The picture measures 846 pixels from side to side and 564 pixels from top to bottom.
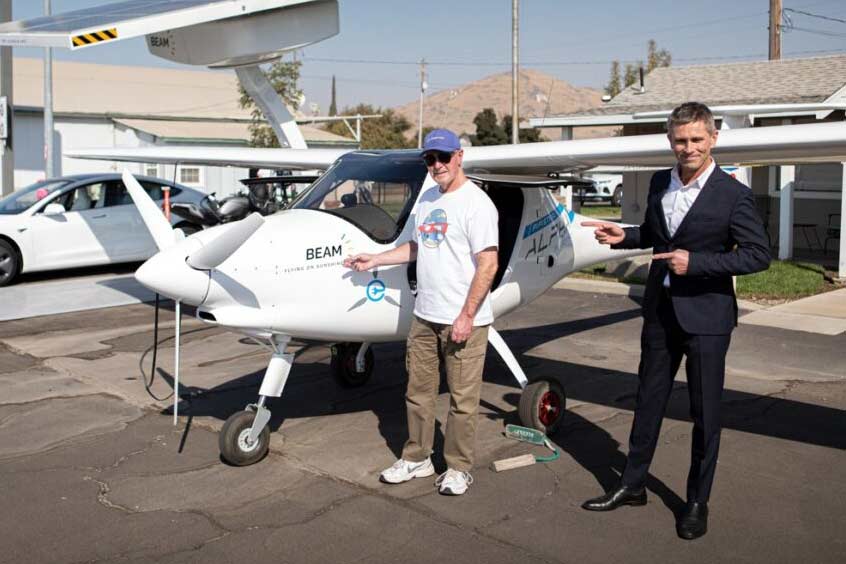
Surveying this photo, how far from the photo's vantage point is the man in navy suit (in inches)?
174

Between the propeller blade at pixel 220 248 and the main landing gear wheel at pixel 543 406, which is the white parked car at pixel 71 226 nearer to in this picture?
the propeller blade at pixel 220 248

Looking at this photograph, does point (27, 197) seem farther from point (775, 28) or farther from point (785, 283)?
point (775, 28)

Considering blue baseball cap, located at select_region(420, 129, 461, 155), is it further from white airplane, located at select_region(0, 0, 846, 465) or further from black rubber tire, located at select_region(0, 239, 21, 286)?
black rubber tire, located at select_region(0, 239, 21, 286)

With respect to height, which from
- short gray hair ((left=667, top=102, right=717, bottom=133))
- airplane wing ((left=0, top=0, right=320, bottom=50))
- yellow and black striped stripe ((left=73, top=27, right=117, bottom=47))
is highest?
airplane wing ((left=0, top=0, right=320, bottom=50))

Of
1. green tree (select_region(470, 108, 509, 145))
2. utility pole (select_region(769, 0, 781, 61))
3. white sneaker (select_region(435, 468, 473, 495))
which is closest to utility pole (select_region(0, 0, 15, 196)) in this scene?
white sneaker (select_region(435, 468, 473, 495))

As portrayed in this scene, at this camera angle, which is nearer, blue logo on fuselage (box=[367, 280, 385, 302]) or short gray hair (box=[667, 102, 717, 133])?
short gray hair (box=[667, 102, 717, 133])

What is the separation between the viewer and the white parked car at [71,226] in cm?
1399

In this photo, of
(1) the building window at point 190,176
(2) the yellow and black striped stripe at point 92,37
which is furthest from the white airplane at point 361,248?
(1) the building window at point 190,176

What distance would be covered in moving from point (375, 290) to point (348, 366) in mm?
1956

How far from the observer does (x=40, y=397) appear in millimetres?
7637

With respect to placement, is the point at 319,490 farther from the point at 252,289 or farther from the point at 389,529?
the point at 252,289

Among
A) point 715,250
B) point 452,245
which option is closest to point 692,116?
point 715,250

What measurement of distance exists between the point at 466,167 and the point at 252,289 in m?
2.13

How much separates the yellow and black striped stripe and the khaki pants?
6034 millimetres
